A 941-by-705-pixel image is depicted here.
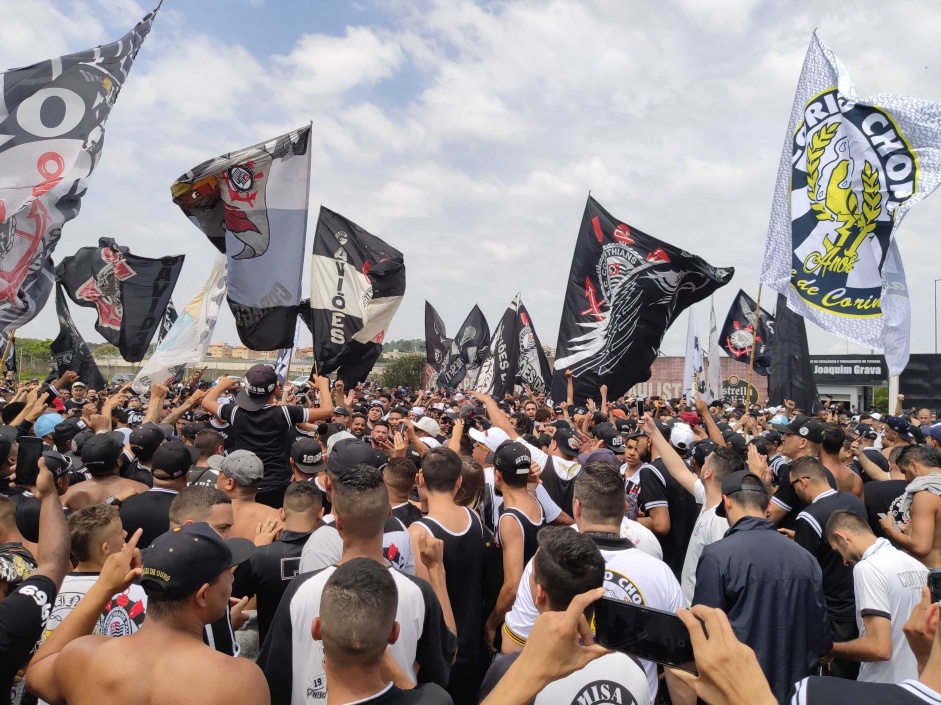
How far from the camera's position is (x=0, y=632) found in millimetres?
2799

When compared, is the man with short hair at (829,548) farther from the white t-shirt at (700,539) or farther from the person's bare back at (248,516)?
the person's bare back at (248,516)

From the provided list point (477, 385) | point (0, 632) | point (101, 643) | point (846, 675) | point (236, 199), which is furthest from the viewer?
point (477, 385)

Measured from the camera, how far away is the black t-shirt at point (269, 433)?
682 centimetres

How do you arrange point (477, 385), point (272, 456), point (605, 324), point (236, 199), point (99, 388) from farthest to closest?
point (477, 385) < point (99, 388) < point (605, 324) < point (236, 199) < point (272, 456)

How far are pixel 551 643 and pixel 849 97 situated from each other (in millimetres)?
9974

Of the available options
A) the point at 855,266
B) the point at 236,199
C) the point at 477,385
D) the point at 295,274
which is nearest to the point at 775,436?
the point at 855,266

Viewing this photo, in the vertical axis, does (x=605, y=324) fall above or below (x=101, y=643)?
above

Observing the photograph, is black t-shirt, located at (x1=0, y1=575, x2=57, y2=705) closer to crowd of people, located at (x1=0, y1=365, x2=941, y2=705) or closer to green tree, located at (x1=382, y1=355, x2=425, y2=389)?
crowd of people, located at (x1=0, y1=365, x2=941, y2=705)

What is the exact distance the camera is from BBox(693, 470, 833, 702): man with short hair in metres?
3.72

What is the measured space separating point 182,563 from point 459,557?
79.6 inches

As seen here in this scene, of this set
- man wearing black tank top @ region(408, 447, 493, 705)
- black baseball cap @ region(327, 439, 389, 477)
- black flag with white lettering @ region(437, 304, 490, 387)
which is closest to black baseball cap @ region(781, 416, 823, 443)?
man wearing black tank top @ region(408, 447, 493, 705)

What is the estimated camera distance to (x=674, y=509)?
6.44 metres

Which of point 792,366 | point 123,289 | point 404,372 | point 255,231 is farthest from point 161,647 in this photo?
point 404,372

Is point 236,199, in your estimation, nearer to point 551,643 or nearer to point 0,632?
point 0,632
